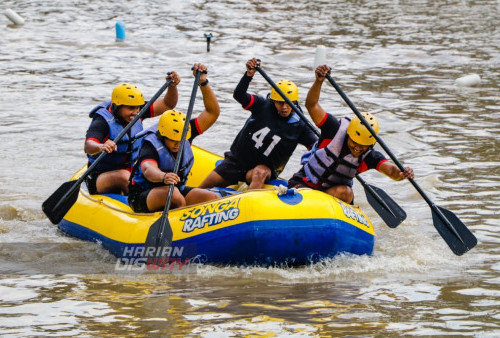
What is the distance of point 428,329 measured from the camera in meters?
5.89

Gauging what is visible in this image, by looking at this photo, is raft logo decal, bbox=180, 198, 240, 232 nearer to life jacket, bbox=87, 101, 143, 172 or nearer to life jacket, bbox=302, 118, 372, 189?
life jacket, bbox=302, 118, 372, 189

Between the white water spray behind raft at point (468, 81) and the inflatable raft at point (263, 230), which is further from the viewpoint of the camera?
the white water spray behind raft at point (468, 81)

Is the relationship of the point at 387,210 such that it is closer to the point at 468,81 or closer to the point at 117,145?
the point at 117,145

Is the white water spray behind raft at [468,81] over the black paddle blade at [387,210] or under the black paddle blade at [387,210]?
under

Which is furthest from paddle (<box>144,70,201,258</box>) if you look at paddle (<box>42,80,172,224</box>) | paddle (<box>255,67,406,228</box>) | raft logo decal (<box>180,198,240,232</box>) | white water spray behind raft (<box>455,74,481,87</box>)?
white water spray behind raft (<box>455,74,481,87</box>)

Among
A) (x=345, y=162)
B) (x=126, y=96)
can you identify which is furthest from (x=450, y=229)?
(x=126, y=96)

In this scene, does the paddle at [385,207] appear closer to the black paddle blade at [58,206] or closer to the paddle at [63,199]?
the paddle at [63,199]

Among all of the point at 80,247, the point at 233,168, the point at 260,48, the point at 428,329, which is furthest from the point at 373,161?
the point at 260,48

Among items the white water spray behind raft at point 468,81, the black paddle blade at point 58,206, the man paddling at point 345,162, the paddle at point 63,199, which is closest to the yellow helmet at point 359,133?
the man paddling at point 345,162

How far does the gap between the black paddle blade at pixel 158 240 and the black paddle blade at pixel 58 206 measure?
1118 mm

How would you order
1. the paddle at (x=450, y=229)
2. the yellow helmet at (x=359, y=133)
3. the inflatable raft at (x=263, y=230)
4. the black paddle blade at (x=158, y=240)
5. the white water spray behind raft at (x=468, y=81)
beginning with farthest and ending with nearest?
the white water spray behind raft at (x=468, y=81) < the paddle at (x=450, y=229) < the yellow helmet at (x=359, y=133) < the black paddle blade at (x=158, y=240) < the inflatable raft at (x=263, y=230)

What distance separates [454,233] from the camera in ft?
25.7

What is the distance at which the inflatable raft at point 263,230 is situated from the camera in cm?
704

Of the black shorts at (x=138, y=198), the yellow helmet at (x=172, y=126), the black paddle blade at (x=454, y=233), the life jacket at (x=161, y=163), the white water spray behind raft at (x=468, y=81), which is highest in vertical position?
the yellow helmet at (x=172, y=126)
